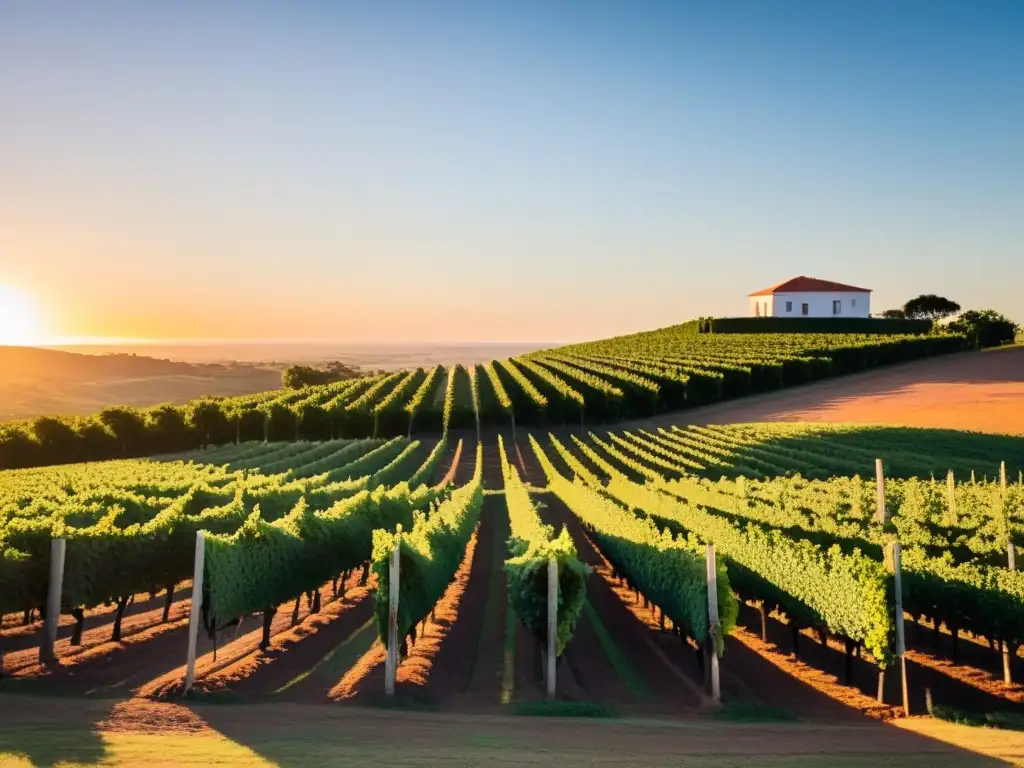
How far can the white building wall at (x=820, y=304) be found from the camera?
10905 cm

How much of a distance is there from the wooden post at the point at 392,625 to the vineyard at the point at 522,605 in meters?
0.04

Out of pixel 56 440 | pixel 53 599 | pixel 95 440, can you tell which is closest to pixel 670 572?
pixel 53 599

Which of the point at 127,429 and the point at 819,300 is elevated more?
the point at 819,300

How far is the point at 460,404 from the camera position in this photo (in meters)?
66.4

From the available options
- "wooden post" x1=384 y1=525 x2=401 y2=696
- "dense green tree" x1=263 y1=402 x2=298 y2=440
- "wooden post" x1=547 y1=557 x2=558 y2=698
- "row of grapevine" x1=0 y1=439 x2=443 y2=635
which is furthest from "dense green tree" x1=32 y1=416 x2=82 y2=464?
"wooden post" x1=547 y1=557 x2=558 y2=698

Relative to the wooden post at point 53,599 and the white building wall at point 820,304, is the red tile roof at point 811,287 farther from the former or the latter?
the wooden post at point 53,599

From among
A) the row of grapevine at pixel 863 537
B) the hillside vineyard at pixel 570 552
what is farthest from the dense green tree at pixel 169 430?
the row of grapevine at pixel 863 537

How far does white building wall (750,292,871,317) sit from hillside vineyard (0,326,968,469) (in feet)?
81.2

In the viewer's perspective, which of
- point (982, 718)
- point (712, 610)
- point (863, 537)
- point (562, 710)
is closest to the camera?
point (562, 710)

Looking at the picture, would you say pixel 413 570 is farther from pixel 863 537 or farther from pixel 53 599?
pixel 863 537

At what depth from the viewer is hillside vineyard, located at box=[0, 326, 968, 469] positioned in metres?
56.6

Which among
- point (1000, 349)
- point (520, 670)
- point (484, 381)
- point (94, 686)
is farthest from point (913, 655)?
point (1000, 349)

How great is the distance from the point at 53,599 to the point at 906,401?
6007 cm

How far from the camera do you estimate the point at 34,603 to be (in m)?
13.3
